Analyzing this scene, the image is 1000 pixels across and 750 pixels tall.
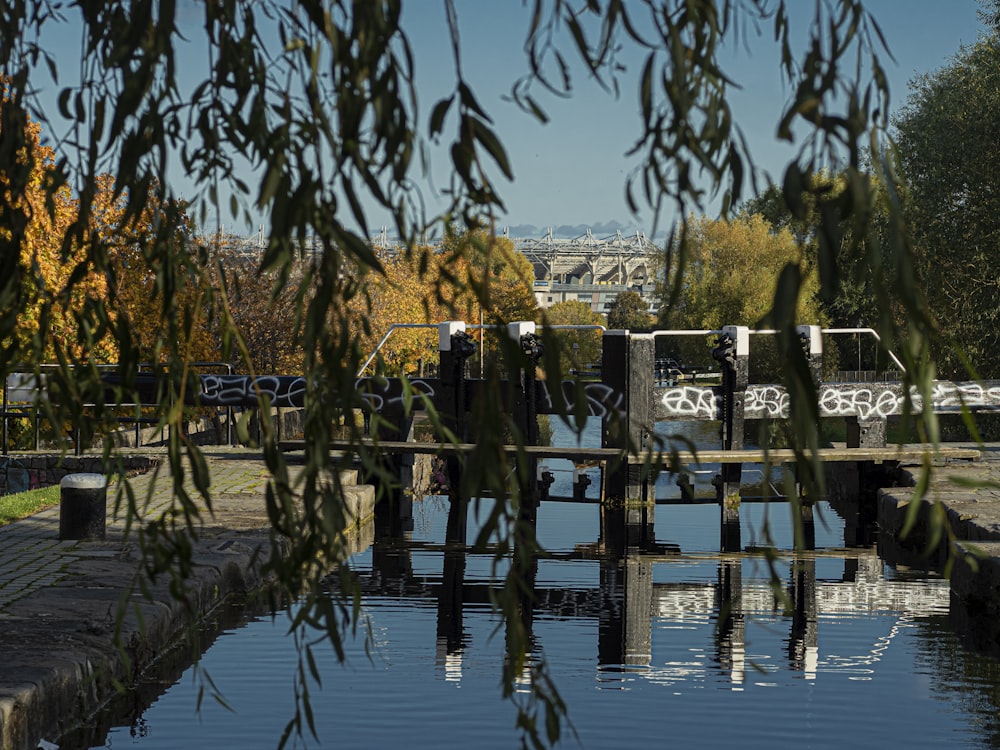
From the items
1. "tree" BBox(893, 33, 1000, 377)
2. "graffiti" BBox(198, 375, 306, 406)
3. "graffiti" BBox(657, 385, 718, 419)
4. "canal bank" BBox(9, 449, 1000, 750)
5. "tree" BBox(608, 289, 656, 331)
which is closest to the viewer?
"canal bank" BBox(9, 449, 1000, 750)

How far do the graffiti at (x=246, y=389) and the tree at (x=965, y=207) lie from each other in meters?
11.2

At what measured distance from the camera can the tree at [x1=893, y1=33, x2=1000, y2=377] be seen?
944 inches

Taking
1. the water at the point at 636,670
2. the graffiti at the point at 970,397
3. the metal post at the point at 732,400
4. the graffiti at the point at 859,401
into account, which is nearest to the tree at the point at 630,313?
the graffiti at the point at 970,397

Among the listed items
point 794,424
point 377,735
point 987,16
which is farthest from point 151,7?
point 987,16

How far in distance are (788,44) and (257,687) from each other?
16.9 ft

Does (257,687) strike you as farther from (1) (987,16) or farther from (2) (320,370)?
(1) (987,16)

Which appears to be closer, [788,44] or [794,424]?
[794,424]

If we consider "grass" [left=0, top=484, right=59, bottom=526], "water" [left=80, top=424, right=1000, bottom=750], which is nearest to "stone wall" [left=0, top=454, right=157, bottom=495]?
"grass" [left=0, top=484, right=59, bottom=526]

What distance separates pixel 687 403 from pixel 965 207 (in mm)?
11443

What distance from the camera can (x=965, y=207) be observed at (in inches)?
992

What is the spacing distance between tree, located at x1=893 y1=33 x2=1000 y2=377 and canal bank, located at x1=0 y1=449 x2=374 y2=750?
15.5 meters

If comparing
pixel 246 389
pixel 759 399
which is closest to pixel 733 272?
pixel 759 399

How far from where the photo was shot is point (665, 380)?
184 ft

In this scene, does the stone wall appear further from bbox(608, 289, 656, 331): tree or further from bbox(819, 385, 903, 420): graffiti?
bbox(608, 289, 656, 331): tree
